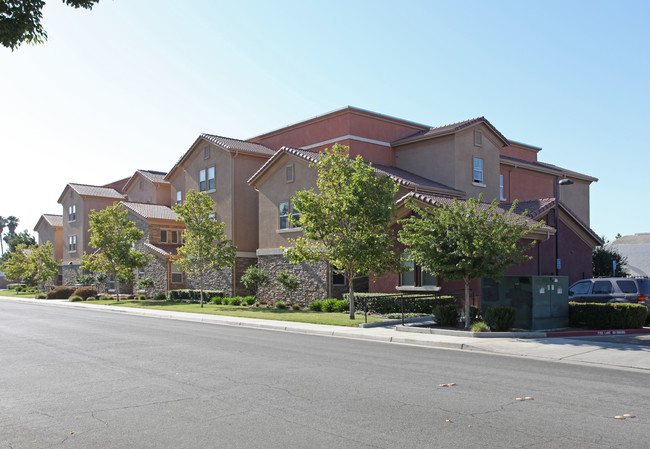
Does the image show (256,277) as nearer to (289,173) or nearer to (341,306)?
(289,173)

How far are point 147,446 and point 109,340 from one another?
410 inches

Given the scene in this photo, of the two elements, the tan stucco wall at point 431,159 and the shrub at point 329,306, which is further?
the tan stucco wall at point 431,159

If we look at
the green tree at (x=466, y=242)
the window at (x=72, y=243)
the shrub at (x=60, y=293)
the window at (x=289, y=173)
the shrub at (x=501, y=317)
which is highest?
the window at (x=289, y=173)

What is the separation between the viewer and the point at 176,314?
26719mm

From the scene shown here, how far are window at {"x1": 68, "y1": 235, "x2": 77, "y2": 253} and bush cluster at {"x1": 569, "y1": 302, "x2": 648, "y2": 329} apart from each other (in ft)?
164

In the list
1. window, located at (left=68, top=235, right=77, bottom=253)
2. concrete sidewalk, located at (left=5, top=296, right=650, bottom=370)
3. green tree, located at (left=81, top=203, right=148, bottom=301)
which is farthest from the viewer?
window, located at (left=68, top=235, right=77, bottom=253)

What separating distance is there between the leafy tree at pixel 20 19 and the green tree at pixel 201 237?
23.4 m

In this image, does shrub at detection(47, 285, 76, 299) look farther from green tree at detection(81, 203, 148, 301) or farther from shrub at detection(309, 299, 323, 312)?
shrub at detection(309, 299, 323, 312)

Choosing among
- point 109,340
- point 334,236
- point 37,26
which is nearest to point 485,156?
point 334,236

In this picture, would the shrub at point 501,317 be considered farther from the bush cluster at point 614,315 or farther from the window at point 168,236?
the window at point 168,236

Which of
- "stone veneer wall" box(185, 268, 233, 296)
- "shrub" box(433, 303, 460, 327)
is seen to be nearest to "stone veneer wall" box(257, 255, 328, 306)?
"stone veneer wall" box(185, 268, 233, 296)

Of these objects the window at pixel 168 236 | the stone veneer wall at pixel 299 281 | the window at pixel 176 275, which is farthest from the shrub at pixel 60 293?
the stone veneer wall at pixel 299 281

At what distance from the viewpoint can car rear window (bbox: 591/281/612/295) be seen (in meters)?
20.1

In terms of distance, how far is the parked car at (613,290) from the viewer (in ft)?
63.3
